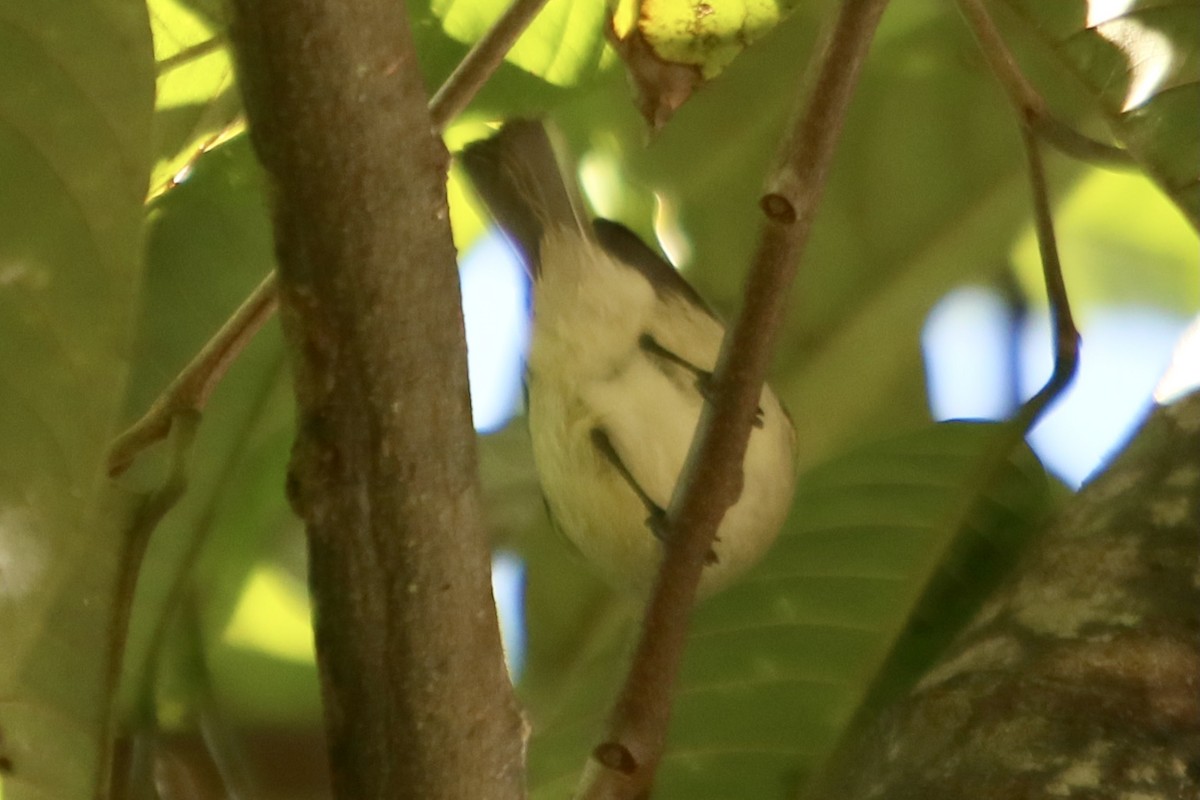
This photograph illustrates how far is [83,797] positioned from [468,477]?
34 centimetres

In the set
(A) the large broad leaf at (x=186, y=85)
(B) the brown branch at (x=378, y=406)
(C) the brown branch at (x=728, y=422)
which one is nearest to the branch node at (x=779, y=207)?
(C) the brown branch at (x=728, y=422)

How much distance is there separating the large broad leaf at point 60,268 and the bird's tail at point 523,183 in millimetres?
A: 505

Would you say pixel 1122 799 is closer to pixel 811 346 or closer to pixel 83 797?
pixel 83 797

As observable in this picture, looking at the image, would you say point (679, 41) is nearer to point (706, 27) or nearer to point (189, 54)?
point (706, 27)

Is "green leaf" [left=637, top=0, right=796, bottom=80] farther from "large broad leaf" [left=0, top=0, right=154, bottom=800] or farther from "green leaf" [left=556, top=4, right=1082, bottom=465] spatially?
"large broad leaf" [left=0, top=0, right=154, bottom=800]

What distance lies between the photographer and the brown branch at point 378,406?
0.59 metres

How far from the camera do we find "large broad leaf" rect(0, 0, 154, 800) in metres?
0.66

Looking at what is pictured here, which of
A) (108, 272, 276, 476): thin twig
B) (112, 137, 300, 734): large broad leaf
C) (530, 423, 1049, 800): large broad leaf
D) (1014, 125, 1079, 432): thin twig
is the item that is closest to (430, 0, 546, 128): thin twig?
(108, 272, 276, 476): thin twig

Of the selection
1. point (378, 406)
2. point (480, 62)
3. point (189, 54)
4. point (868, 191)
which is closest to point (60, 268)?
point (378, 406)

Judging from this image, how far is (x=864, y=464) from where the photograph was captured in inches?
44.2

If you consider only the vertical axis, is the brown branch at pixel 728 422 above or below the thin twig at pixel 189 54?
below

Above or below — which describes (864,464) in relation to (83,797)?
above

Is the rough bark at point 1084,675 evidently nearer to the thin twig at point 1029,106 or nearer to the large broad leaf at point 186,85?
the thin twig at point 1029,106

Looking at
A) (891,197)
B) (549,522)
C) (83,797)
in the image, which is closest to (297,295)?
(83,797)
